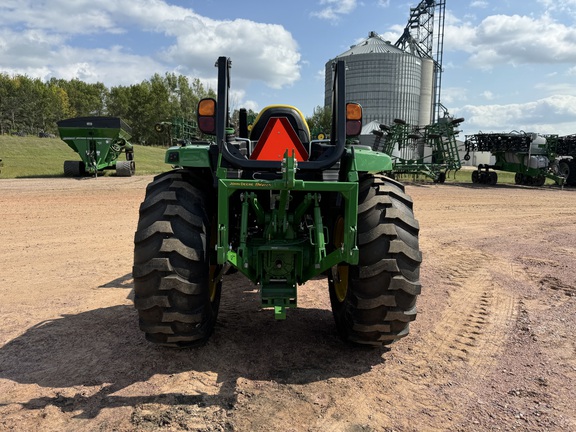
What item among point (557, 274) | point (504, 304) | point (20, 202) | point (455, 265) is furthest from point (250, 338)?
point (20, 202)

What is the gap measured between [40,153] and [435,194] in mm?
27210

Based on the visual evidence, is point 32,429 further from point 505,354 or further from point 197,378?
point 505,354

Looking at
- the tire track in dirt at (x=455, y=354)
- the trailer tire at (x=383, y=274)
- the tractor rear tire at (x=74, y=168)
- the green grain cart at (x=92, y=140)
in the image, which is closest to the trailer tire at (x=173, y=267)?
the trailer tire at (x=383, y=274)

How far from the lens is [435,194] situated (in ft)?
57.5

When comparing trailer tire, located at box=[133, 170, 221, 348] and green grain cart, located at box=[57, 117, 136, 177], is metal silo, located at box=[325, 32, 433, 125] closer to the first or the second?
green grain cart, located at box=[57, 117, 136, 177]

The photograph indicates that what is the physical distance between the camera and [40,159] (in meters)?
28.4

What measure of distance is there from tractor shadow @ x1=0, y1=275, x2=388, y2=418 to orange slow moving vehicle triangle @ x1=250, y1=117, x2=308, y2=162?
158 cm

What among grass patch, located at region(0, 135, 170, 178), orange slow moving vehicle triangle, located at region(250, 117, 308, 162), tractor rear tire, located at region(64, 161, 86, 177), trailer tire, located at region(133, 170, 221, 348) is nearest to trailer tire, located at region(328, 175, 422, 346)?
orange slow moving vehicle triangle, located at region(250, 117, 308, 162)

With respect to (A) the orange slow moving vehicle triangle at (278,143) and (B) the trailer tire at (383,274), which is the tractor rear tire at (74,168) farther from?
(B) the trailer tire at (383,274)

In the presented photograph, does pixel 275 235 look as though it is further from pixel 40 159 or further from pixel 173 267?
pixel 40 159

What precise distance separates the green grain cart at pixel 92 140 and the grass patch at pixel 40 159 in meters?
1.66

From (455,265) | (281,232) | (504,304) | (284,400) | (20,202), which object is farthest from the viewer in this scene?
(20,202)

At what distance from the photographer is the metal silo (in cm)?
4438

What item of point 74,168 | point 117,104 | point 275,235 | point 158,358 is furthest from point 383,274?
point 117,104
